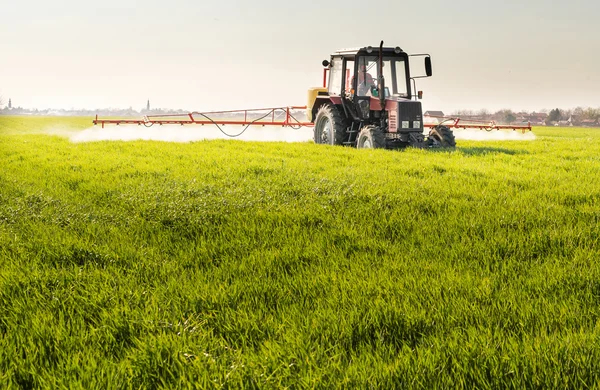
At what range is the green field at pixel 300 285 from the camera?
2.58 m

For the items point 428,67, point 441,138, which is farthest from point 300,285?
point 441,138

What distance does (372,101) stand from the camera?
13.9 metres

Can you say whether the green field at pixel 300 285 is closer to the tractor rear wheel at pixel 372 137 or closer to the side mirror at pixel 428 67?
the tractor rear wheel at pixel 372 137

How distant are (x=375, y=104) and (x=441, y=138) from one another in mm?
2106

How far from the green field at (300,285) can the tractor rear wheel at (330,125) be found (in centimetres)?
662

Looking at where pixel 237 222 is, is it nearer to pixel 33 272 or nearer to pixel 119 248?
pixel 119 248

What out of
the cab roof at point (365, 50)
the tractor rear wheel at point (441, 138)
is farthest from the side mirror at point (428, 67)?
the tractor rear wheel at point (441, 138)

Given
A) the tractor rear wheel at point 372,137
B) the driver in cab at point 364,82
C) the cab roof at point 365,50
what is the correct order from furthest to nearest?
1. the driver in cab at point 364,82
2. the cab roof at point 365,50
3. the tractor rear wheel at point 372,137

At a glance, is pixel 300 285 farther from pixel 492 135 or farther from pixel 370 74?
pixel 492 135

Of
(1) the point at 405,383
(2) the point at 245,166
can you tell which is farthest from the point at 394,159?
(1) the point at 405,383

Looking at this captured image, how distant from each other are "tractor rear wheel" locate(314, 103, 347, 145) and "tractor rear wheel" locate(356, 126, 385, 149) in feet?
3.97

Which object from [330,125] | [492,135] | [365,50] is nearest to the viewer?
[365,50]

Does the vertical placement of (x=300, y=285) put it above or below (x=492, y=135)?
below

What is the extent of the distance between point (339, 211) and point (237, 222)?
1.20m
